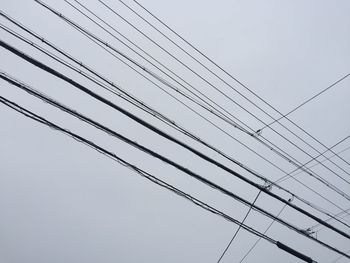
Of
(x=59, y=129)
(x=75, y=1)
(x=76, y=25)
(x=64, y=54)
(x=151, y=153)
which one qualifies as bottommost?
(x=59, y=129)

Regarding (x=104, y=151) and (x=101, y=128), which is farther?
(x=104, y=151)

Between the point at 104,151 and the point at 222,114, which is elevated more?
the point at 222,114

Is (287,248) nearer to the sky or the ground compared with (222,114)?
nearer to the ground

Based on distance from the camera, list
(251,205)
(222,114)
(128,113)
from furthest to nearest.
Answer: (222,114)
(251,205)
(128,113)

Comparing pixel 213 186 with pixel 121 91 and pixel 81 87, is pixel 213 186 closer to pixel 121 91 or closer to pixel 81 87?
pixel 121 91

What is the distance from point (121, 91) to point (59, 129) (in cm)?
128

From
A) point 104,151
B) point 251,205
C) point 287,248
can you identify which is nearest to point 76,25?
point 104,151

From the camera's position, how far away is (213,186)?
6.78 meters

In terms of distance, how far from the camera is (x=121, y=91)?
6.32m

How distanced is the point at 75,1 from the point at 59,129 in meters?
2.80

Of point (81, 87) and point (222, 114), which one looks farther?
point (222, 114)

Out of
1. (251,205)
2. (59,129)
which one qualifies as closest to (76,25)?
(59,129)

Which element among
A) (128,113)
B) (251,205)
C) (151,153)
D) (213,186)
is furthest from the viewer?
(251,205)

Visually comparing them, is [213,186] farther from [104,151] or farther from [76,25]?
[76,25]
